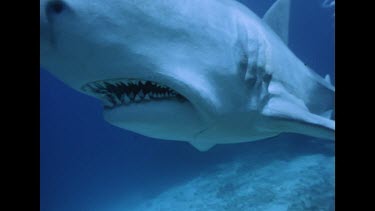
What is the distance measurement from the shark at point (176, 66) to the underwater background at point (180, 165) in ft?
14.3

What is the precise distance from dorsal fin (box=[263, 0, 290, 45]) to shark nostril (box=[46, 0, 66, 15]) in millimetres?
3121

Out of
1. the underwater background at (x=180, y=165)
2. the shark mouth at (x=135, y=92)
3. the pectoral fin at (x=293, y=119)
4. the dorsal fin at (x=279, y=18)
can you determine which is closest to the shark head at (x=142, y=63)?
the shark mouth at (x=135, y=92)

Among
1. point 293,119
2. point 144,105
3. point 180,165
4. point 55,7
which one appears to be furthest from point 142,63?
point 180,165

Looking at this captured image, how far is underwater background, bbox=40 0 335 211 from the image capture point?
8.90 meters

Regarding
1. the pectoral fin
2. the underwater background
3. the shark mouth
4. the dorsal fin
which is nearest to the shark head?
the shark mouth

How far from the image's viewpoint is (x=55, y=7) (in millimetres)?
1838

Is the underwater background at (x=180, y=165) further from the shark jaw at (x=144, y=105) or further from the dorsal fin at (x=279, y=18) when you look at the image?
the shark jaw at (x=144, y=105)

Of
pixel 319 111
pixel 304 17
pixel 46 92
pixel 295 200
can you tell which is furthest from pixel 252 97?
pixel 46 92

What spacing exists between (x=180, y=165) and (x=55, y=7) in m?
14.5

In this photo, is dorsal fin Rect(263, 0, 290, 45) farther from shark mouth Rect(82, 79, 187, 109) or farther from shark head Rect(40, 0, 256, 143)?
shark mouth Rect(82, 79, 187, 109)

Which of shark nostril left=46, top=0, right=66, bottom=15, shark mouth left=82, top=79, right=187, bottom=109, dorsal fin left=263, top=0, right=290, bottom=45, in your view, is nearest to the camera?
shark nostril left=46, top=0, right=66, bottom=15

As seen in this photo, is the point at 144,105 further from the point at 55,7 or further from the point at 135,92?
the point at 55,7

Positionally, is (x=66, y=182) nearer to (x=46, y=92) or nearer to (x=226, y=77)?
(x=46, y=92)

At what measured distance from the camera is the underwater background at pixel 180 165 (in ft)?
29.2
